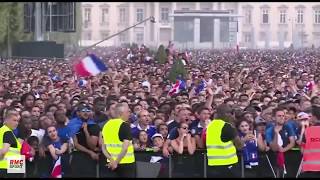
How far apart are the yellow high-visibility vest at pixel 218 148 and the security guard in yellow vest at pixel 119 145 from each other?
97 centimetres

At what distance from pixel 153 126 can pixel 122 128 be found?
1.83 meters

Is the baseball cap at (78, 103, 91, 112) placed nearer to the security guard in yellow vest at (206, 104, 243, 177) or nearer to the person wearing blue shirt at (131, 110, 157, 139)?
the person wearing blue shirt at (131, 110, 157, 139)

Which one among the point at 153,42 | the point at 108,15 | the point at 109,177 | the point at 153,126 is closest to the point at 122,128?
the point at 109,177

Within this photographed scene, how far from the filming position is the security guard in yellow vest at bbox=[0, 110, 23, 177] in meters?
12.8

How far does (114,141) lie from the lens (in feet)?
43.0

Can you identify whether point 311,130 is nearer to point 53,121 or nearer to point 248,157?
point 248,157

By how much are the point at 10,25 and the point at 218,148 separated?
4321 centimetres

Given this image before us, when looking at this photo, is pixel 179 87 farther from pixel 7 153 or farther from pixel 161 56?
pixel 161 56

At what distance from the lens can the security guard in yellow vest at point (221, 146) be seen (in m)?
13.1

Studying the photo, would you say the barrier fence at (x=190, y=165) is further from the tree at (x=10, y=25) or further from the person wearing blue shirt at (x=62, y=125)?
the tree at (x=10, y=25)

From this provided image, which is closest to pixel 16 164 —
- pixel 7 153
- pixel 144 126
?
pixel 7 153

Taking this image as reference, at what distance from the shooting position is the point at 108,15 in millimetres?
124938

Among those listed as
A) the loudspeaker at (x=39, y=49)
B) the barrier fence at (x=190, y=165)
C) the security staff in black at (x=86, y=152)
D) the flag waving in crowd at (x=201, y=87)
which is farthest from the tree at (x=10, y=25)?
the barrier fence at (x=190, y=165)

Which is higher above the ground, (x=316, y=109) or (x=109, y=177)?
(x=316, y=109)
